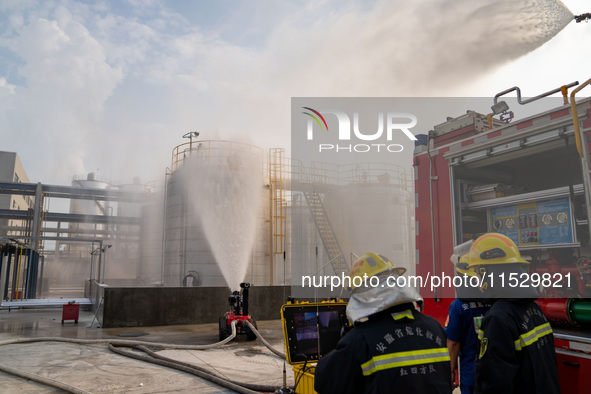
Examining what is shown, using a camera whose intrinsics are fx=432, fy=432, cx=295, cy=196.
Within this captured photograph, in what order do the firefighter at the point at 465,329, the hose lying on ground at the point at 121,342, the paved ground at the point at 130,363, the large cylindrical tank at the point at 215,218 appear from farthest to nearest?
the large cylindrical tank at the point at 215,218 → the hose lying on ground at the point at 121,342 → the paved ground at the point at 130,363 → the firefighter at the point at 465,329

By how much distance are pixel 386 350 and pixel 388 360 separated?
43 millimetres

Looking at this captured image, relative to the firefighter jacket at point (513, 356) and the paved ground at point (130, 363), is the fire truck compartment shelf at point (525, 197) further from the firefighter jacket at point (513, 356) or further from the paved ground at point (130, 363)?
the paved ground at point (130, 363)

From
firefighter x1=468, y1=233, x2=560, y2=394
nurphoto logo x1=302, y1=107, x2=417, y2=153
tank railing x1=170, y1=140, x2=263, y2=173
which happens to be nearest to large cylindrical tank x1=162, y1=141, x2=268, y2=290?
tank railing x1=170, y1=140, x2=263, y2=173

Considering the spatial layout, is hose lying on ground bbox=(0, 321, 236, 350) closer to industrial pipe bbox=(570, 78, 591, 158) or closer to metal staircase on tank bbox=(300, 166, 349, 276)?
metal staircase on tank bbox=(300, 166, 349, 276)

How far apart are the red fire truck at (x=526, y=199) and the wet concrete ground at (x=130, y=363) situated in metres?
2.86

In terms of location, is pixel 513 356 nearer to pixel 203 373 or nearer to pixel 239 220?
pixel 203 373

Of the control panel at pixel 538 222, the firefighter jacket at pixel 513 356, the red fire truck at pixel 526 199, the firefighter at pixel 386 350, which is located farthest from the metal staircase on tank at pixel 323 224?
the firefighter at pixel 386 350

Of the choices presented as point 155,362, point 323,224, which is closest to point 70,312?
point 155,362

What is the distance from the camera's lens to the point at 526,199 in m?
4.38

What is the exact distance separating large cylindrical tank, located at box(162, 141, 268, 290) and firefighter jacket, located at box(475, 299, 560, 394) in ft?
43.9

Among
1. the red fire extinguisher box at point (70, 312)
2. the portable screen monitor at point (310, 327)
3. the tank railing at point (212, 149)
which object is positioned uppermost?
the tank railing at point (212, 149)

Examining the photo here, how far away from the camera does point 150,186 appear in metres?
28.8

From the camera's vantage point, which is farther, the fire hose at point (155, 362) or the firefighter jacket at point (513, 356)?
the fire hose at point (155, 362)

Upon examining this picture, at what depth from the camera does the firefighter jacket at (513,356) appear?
2318 mm
